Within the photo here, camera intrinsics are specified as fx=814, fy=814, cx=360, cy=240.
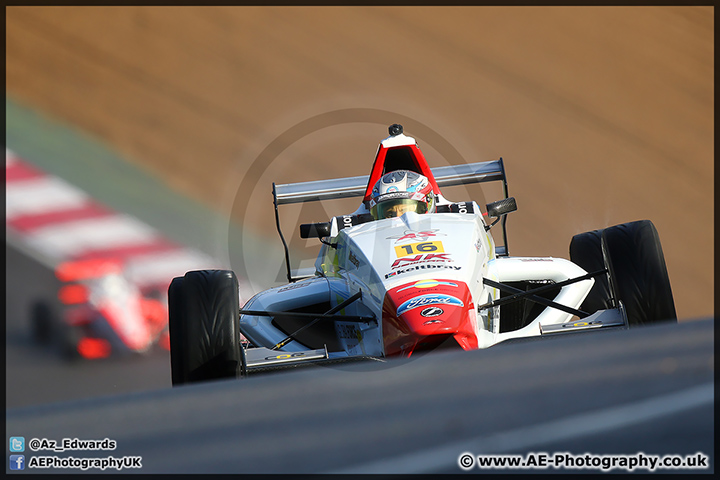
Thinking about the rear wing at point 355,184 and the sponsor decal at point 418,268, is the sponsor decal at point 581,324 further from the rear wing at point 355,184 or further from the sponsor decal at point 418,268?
the rear wing at point 355,184

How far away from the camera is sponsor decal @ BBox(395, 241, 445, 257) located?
5.20 m

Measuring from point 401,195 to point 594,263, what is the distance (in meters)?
1.88

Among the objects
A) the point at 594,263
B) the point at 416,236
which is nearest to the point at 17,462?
the point at 416,236

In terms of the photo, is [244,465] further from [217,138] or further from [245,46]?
[245,46]

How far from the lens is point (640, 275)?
5145mm

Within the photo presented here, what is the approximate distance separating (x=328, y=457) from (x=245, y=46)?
1731 centimetres

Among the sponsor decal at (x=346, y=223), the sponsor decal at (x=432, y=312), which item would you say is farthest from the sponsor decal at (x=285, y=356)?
the sponsor decal at (x=346, y=223)

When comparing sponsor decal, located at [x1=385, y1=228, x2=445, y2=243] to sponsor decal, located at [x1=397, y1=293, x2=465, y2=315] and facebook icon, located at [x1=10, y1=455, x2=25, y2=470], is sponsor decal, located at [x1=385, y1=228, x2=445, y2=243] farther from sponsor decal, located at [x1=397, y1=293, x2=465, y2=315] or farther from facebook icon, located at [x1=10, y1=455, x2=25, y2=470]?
facebook icon, located at [x1=10, y1=455, x2=25, y2=470]

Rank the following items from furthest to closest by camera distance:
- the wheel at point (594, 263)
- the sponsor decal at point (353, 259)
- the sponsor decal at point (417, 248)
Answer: the wheel at point (594, 263) → the sponsor decal at point (353, 259) → the sponsor decal at point (417, 248)

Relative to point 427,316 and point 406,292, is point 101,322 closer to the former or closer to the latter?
point 406,292

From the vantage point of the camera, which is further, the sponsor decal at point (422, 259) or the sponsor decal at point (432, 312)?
the sponsor decal at point (422, 259)

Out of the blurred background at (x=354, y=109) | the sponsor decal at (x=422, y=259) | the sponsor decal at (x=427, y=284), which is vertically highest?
the blurred background at (x=354, y=109)

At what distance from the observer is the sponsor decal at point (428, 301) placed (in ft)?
15.4

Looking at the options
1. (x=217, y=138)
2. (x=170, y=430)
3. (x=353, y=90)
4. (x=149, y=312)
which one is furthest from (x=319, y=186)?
(x=353, y=90)
